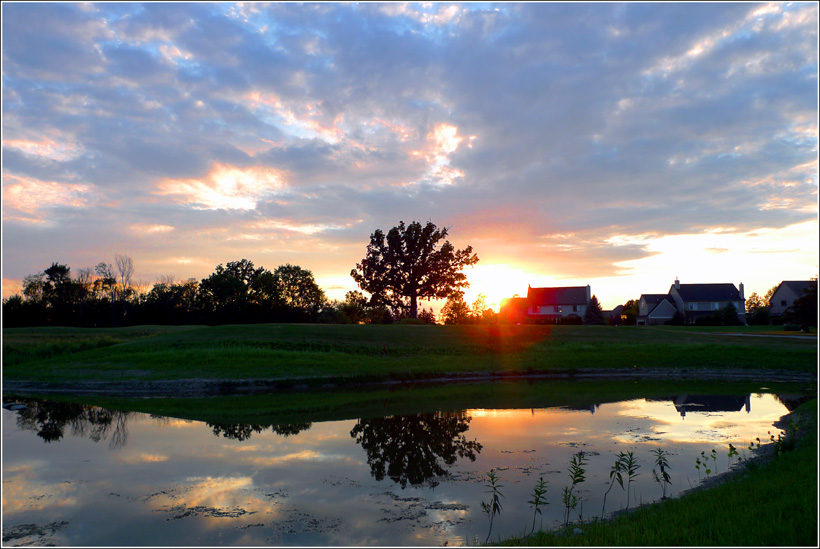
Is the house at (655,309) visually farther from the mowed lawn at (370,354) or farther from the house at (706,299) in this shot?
the mowed lawn at (370,354)

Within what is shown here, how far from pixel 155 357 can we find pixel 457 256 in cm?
5589

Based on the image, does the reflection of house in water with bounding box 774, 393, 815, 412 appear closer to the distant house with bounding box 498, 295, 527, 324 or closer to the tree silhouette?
the tree silhouette

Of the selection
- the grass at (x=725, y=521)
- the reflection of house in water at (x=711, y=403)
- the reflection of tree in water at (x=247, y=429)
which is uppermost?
the grass at (x=725, y=521)

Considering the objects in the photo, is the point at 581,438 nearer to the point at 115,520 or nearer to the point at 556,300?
the point at 115,520

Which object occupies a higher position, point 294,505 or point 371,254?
point 371,254

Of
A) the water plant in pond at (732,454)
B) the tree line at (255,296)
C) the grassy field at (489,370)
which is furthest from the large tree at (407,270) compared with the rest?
the water plant in pond at (732,454)

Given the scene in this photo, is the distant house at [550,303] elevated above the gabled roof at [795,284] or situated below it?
below

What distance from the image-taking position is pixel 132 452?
Result: 16203 millimetres

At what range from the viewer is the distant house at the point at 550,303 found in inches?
4395

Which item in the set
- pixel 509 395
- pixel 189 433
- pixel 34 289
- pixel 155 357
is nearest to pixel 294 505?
pixel 189 433

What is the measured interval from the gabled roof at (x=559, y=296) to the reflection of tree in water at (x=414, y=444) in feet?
314

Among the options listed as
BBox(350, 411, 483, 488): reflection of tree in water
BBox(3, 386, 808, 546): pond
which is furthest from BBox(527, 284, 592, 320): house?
BBox(350, 411, 483, 488): reflection of tree in water

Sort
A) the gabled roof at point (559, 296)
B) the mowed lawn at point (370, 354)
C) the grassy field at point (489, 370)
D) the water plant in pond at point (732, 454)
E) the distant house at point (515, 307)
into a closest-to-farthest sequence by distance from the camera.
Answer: the grassy field at point (489, 370)
the water plant in pond at point (732, 454)
the mowed lawn at point (370, 354)
the distant house at point (515, 307)
the gabled roof at point (559, 296)

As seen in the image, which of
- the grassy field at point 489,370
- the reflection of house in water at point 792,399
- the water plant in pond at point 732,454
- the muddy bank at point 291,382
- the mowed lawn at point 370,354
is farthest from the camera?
Answer: the mowed lawn at point 370,354
